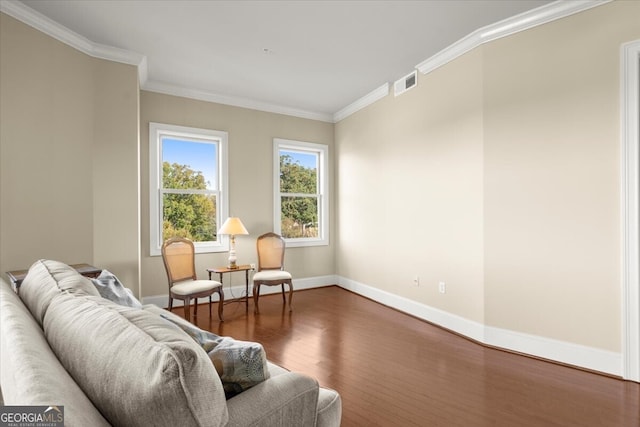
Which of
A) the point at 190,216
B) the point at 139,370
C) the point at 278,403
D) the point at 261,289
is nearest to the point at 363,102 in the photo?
the point at 190,216

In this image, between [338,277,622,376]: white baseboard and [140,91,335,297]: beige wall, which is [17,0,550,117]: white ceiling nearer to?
[140,91,335,297]: beige wall

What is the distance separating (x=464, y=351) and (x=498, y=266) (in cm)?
85

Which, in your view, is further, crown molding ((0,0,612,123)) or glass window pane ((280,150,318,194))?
glass window pane ((280,150,318,194))

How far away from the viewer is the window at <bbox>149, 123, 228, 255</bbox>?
4184mm

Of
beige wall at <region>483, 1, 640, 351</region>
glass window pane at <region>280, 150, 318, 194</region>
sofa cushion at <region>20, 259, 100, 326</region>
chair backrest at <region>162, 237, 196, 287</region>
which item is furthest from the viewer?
glass window pane at <region>280, 150, 318, 194</region>

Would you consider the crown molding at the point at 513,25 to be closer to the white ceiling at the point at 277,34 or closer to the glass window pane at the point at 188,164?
the white ceiling at the point at 277,34

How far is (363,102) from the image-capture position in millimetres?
4801

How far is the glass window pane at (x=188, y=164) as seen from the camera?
171 inches

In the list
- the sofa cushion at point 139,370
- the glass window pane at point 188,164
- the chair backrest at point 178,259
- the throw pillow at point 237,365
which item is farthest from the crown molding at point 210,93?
the throw pillow at point 237,365

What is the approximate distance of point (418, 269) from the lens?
388 centimetres

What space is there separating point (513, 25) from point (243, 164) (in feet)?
11.8

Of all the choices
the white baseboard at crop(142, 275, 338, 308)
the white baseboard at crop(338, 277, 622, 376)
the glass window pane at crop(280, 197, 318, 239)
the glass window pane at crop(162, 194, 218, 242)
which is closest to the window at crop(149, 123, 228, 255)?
the glass window pane at crop(162, 194, 218, 242)

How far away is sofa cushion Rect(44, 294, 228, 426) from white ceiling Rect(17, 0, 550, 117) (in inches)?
106

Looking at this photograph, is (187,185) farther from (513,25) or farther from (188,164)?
(513,25)
